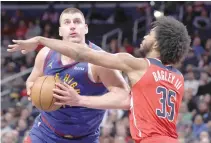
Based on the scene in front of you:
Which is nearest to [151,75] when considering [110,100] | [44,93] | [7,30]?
[110,100]

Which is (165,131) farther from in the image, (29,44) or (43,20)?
(43,20)

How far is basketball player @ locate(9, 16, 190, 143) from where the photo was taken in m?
5.12

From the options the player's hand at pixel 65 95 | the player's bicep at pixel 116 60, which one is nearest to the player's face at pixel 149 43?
the player's bicep at pixel 116 60

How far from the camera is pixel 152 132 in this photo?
5.11m

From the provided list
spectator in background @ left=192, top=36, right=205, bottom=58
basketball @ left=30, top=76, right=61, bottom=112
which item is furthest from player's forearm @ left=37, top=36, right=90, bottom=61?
spectator in background @ left=192, top=36, right=205, bottom=58

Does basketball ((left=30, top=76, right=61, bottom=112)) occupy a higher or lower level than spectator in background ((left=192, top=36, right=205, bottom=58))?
higher

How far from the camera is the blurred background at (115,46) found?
1141 centimetres

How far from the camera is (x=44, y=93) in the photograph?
5.50m

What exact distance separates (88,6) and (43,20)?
1527 mm

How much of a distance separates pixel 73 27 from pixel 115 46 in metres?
9.15

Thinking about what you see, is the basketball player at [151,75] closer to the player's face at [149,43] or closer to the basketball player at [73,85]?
the player's face at [149,43]

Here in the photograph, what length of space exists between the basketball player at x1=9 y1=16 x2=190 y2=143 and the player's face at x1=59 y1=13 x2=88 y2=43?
826 mm

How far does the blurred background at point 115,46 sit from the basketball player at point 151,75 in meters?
5.21

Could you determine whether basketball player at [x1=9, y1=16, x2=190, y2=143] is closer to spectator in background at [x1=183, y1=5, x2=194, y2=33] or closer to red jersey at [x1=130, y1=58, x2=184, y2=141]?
red jersey at [x1=130, y1=58, x2=184, y2=141]
